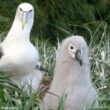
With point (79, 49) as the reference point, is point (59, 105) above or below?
below

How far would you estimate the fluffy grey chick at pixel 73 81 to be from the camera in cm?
497

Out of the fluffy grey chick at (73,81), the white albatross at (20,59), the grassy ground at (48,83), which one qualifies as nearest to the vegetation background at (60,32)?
the grassy ground at (48,83)

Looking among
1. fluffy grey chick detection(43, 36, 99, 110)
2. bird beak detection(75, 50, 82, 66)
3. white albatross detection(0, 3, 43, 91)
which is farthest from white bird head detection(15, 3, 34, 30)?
bird beak detection(75, 50, 82, 66)

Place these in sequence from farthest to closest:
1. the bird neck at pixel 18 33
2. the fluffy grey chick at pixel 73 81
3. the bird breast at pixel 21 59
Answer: the bird neck at pixel 18 33 → the bird breast at pixel 21 59 → the fluffy grey chick at pixel 73 81

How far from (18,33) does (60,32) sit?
165 inches

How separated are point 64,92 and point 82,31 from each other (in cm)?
602

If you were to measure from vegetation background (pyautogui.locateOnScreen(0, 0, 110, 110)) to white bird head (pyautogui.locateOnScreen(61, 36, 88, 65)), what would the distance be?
348mm

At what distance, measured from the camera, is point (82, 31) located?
1098 cm

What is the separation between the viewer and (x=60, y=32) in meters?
10.9

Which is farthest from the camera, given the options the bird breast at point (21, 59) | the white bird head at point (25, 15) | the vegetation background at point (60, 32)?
the white bird head at point (25, 15)

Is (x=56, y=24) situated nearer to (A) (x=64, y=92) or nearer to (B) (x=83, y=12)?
(B) (x=83, y=12)

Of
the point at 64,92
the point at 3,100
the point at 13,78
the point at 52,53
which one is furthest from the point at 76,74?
the point at 52,53

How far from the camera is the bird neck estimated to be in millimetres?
6658

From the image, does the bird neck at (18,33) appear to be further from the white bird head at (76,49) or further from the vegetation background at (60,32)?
the white bird head at (76,49)
